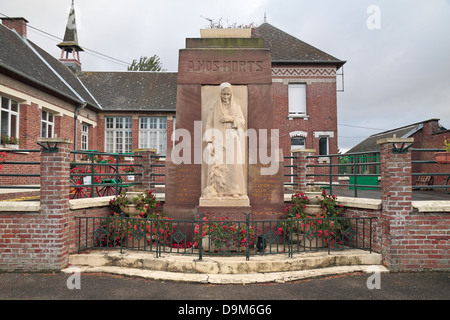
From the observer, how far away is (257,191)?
7.00 meters

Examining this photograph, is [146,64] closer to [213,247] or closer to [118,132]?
[118,132]

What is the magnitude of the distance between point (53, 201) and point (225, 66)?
15.2ft

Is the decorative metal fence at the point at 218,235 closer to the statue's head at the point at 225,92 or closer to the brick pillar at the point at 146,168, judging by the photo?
the brick pillar at the point at 146,168

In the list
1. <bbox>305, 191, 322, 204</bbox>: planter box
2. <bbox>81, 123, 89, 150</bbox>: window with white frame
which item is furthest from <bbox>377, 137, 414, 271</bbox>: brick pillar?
<bbox>81, 123, 89, 150</bbox>: window with white frame

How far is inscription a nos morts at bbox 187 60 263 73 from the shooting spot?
23.5 ft

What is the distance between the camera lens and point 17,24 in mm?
17672

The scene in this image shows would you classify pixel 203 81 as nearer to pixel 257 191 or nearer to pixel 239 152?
pixel 239 152

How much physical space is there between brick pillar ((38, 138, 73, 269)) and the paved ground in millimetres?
424

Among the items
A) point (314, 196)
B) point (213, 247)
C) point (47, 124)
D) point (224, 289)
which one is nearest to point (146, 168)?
point (213, 247)

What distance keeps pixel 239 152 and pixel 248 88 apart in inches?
63.5

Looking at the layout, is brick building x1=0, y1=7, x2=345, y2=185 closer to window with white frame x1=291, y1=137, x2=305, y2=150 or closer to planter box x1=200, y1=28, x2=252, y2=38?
window with white frame x1=291, y1=137, x2=305, y2=150

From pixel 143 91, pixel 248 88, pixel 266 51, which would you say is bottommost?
pixel 248 88

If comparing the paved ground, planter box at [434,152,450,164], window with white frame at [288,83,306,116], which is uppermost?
window with white frame at [288,83,306,116]

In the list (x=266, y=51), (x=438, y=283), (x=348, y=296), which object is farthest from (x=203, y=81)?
(x=438, y=283)
